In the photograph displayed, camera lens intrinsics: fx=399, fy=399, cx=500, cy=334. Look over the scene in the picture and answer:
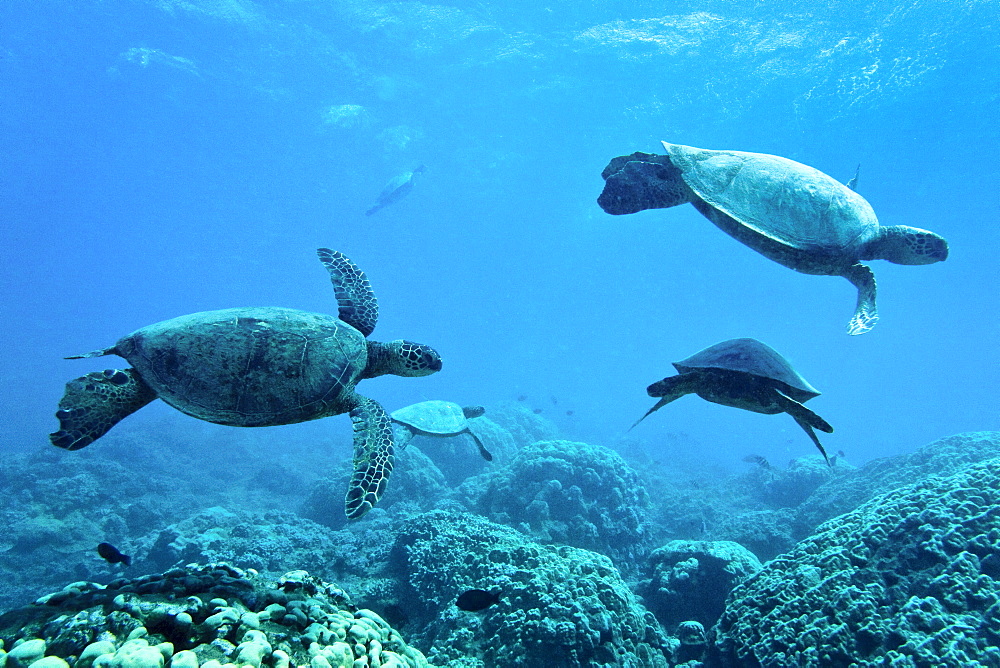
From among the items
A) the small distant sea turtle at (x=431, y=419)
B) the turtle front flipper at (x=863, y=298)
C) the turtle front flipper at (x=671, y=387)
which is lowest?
the small distant sea turtle at (x=431, y=419)

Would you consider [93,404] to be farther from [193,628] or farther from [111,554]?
[193,628]

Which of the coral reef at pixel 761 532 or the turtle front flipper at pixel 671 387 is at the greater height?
the turtle front flipper at pixel 671 387

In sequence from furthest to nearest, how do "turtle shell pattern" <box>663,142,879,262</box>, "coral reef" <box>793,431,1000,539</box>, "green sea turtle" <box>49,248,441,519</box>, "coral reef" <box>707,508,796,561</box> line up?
1. "coral reef" <box>793,431,1000,539</box>
2. "coral reef" <box>707,508,796,561</box>
3. "turtle shell pattern" <box>663,142,879,262</box>
4. "green sea turtle" <box>49,248,441,519</box>

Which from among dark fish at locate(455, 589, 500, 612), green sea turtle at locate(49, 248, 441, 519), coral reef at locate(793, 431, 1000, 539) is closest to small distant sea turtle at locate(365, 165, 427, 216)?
green sea turtle at locate(49, 248, 441, 519)

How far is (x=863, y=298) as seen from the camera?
15.3ft

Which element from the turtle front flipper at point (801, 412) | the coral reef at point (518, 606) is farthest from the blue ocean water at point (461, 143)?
the turtle front flipper at point (801, 412)

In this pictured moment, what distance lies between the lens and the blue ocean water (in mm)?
23750

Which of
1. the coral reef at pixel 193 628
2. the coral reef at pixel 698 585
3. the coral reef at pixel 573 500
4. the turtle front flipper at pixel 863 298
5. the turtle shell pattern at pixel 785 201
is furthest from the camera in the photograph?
the coral reef at pixel 573 500

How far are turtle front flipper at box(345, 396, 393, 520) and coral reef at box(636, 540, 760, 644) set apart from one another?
17.4ft

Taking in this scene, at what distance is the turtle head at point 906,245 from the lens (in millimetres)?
4410

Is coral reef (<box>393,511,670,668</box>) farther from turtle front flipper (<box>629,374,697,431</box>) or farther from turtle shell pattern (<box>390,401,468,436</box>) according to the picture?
turtle front flipper (<box>629,374,697,431</box>)

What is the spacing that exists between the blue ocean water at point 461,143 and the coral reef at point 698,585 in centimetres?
1997

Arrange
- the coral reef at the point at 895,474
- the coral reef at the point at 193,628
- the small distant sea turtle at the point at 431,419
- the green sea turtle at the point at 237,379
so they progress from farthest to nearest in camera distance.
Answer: the coral reef at the point at 895,474
the small distant sea turtle at the point at 431,419
the green sea turtle at the point at 237,379
the coral reef at the point at 193,628

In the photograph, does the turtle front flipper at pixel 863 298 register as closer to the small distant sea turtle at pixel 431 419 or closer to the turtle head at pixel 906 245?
the turtle head at pixel 906 245
